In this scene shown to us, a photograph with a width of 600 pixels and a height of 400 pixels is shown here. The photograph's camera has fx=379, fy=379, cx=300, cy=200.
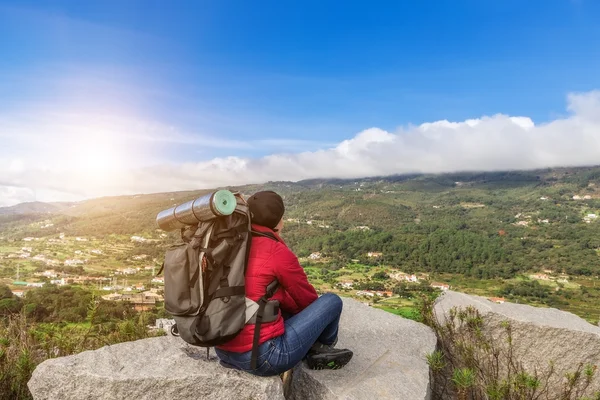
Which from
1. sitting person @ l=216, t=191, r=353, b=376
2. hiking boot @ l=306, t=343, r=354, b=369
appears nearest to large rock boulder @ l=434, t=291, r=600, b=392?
hiking boot @ l=306, t=343, r=354, b=369

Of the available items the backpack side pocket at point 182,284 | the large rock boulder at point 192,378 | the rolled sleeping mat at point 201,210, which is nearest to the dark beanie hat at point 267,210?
the rolled sleeping mat at point 201,210

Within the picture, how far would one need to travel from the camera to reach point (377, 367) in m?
4.38

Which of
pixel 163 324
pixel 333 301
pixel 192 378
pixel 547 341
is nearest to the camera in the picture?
pixel 192 378

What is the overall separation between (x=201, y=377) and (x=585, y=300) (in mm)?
62747

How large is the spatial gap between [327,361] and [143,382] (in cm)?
189

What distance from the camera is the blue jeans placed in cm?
346

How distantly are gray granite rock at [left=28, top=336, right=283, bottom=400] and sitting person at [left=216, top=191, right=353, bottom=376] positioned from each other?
0.15 metres

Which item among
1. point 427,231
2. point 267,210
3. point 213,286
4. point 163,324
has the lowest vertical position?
point 427,231

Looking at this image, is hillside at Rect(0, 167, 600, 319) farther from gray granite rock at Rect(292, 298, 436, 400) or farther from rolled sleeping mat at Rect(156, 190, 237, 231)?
rolled sleeping mat at Rect(156, 190, 237, 231)

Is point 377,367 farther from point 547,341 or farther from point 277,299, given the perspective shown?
point 547,341

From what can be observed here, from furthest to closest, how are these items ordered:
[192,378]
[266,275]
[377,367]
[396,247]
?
[396,247]
[377,367]
[192,378]
[266,275]

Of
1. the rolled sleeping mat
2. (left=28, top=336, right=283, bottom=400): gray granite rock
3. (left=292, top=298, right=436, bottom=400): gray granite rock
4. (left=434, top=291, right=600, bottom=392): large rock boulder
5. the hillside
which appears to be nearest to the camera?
the rolled sleeping mat

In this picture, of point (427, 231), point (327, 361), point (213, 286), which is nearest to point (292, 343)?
point (327, 361)

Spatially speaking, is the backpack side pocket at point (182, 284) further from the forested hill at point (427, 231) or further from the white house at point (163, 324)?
the forested hill at point (427, 231)
